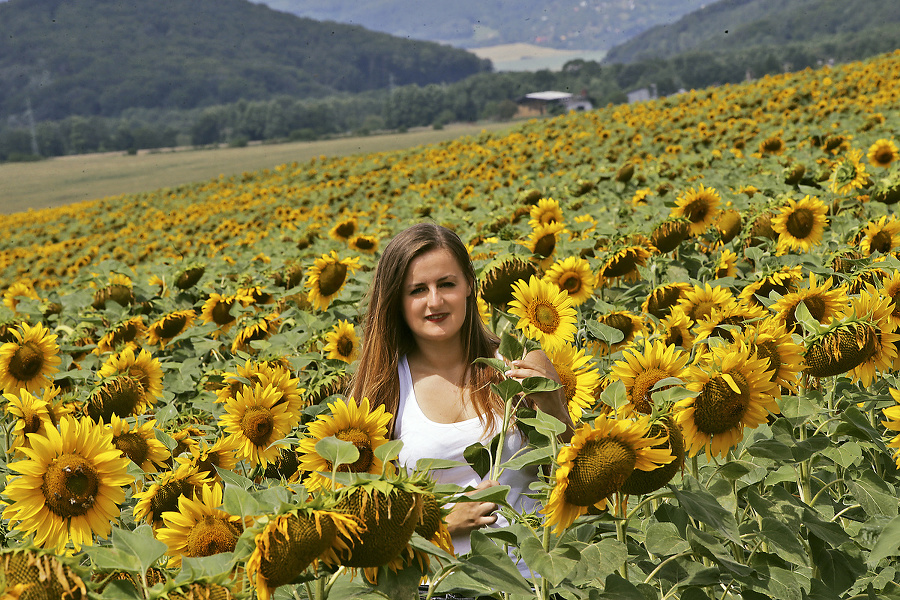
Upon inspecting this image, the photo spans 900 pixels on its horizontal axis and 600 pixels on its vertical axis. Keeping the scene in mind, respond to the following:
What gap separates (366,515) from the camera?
1.01 metres

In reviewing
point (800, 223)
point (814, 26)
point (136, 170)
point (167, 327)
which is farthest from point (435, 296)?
point (814, 26)

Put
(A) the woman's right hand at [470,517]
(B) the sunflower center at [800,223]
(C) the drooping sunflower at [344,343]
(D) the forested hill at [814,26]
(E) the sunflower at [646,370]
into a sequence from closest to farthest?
(A) the woman's right hand at [470,517] → (E) the sunflower at [646,370] → (C) the drooping sunflower at [344,343] → (B) the sunflower center at [800,223] → (D) the forested hill at [814,26]

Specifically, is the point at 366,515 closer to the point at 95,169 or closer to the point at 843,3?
the point at 95,169

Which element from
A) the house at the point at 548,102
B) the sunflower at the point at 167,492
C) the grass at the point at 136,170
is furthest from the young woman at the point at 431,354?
the house at the point at 548,102

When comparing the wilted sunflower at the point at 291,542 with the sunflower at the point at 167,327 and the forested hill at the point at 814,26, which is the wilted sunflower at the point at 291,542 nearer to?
the sunflower at the point at 167,327

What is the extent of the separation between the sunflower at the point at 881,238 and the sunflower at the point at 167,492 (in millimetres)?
2696

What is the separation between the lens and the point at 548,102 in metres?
49.9

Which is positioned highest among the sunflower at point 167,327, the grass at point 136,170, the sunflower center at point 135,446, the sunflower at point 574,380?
the sunflower at point 574,380

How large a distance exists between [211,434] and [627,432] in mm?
2039

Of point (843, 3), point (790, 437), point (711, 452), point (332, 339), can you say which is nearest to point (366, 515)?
point (711, 452)

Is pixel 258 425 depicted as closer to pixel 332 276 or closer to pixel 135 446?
pixel 135 446

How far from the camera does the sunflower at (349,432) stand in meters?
1.61

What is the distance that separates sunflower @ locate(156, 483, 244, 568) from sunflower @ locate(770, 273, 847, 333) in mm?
1632

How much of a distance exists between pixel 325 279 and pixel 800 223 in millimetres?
2523
